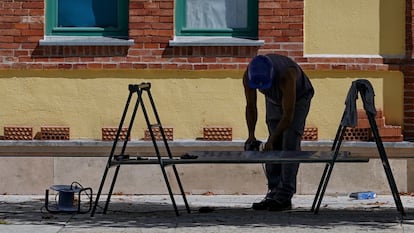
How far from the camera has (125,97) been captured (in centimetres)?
1380

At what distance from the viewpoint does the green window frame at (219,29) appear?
1396cm

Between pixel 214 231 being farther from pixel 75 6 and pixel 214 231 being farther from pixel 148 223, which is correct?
pixel 75 6

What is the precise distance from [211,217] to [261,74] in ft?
4.70

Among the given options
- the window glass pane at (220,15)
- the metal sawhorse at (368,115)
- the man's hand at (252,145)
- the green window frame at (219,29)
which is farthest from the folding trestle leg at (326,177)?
the window glass pane at (220,15)

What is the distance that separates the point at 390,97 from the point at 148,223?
4.21 meters

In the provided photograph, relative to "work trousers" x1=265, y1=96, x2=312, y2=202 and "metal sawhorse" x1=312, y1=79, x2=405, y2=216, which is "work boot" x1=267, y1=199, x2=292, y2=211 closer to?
"work trousers" x1=265, y1=96, x2=312, y2=202

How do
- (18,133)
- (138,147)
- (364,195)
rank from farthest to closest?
1. (18,133)
2. (138,147)
3. (364,195)

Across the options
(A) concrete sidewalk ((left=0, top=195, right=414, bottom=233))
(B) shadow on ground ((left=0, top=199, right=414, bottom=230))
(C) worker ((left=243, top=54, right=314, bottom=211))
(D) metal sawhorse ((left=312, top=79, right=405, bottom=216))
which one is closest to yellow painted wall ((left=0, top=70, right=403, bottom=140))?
(A) concrete sidewalk ((left=0, top=195, right=414, bottom=233))

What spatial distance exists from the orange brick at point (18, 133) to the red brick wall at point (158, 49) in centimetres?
70

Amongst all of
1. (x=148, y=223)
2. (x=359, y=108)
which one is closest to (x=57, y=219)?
(x=148, y=223)

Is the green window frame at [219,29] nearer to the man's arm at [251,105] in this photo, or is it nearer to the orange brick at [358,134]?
the orange brick at [358,134]

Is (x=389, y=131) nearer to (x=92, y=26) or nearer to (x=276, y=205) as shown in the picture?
(x=276, y=205)

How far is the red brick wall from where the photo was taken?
13.8 meters

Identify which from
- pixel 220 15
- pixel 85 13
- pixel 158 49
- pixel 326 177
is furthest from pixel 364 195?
pixel 85 13
